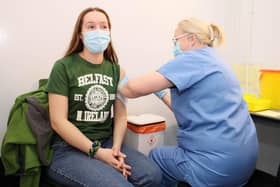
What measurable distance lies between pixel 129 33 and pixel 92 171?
1138 mm

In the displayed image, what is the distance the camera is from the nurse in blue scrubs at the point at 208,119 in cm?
125

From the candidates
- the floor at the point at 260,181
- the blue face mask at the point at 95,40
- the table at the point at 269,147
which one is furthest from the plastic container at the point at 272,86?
the blue face mask at the point at 95,40

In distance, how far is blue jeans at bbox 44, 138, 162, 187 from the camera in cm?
124

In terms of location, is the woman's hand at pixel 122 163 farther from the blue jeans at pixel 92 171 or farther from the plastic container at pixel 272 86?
the plastic container at pixel 272 86

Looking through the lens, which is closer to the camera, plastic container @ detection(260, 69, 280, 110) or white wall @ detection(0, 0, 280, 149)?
white wall @ detection(0, 0, 280, 149)

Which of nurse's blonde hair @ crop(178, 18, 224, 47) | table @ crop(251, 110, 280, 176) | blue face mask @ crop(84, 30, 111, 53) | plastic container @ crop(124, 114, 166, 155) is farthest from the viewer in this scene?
table @ crop(251, 110, 280, 176)

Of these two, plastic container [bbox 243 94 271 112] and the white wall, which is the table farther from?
the white wall

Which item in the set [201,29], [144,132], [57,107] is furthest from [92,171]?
[201,29]

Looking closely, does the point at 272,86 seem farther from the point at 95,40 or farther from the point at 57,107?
the point at 57,107

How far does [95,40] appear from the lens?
1481mm

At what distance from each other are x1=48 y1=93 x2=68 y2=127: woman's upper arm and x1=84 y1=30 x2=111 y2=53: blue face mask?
30 centimetres

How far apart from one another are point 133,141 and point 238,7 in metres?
1.53

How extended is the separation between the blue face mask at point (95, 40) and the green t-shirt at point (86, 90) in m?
0.08

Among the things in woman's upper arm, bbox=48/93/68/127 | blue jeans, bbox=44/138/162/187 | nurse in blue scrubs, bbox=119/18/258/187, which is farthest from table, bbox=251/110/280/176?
woman's upper arm, bbox=48/93/68/127
